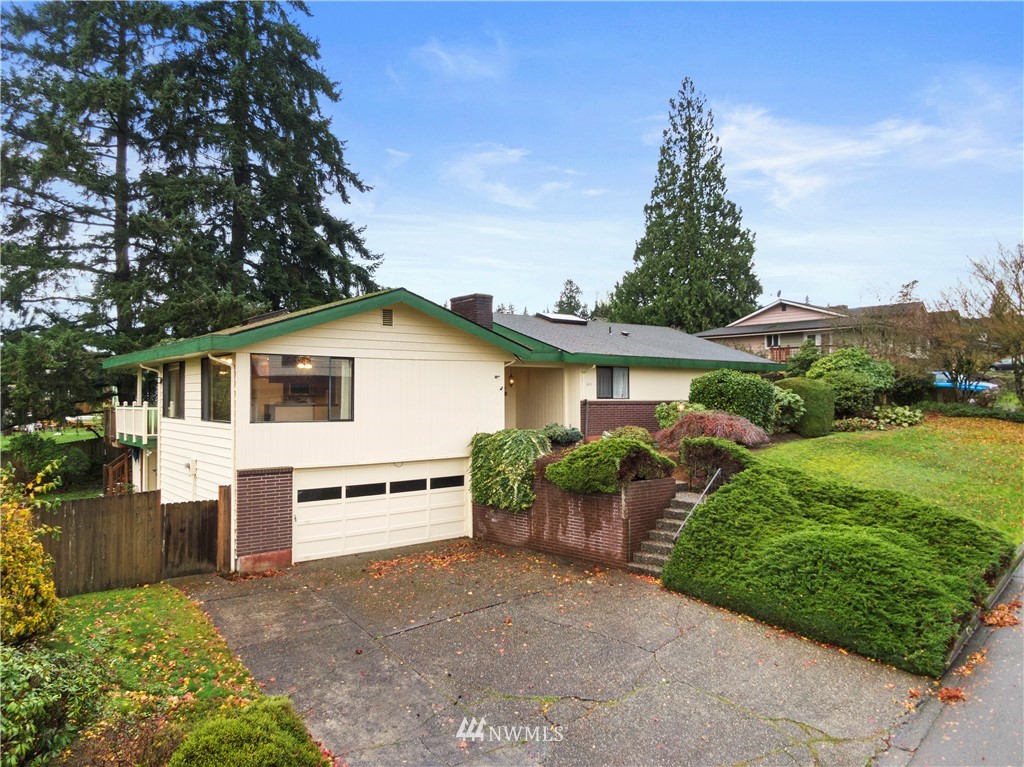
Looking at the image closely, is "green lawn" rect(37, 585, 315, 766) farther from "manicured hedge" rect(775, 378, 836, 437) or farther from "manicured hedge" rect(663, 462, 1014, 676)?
"manicured hedge" rect(775, 378, 836, 437)

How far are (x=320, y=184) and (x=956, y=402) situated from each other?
3058 cm

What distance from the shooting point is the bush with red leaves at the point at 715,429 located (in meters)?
14.8

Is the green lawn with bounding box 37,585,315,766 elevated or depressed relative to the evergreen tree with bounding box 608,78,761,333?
depressed

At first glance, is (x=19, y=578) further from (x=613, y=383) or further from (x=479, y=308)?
(x=613, y=383)

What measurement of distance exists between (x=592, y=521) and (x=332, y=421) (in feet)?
18.6

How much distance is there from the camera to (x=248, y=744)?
434 cm

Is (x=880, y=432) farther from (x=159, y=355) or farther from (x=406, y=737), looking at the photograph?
(x=159, y=355)

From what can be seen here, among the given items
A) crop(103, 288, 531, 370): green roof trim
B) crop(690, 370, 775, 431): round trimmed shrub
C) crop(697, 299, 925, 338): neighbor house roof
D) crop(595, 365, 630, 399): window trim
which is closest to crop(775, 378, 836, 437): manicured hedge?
crop(690, 370, 775, 431): round trimmed shrub

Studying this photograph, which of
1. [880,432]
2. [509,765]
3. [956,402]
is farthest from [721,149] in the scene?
[509,765]

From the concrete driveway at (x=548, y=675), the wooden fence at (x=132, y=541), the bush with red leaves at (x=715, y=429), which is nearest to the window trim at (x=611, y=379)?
the bush with red leaves at (x=715, y=429)

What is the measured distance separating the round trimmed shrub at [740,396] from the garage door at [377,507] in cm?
751

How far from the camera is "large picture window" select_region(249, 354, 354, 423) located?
11.5 meters

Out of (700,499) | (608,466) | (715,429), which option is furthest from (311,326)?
(715,429)

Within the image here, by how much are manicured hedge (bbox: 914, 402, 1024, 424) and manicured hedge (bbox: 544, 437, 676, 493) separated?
54.7ft
